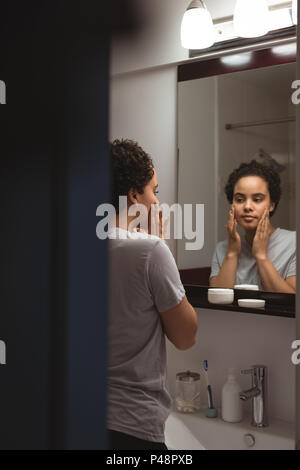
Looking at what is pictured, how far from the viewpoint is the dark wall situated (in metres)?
0.17

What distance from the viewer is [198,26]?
126cm

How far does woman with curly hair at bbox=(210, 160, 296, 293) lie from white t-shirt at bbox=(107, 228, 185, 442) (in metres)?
0.47

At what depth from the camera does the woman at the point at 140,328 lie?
0.84 metres

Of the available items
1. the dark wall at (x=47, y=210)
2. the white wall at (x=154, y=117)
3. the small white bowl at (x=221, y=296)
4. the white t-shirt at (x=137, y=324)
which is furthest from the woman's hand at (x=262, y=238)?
the dark wall at (x=47, y=210)

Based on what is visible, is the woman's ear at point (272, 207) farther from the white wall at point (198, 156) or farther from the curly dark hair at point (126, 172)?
the curly dark hair at point (126, 172)

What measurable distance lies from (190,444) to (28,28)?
1.25m

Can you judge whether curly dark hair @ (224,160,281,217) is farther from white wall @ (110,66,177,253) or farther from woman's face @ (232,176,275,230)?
white wall @ (110,66,177,253)

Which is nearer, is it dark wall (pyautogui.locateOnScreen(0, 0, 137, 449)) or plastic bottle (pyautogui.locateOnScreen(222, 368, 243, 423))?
dark wall (pyautogui.locateOnScreen(0, 0, 137, 449))

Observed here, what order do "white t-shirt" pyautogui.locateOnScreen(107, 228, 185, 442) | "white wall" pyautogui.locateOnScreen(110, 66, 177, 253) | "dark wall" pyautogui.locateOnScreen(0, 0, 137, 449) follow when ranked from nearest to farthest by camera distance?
"dark wall" pyautogui.locateOnScreen(0, 0, 137, 449) < "white t-shirt" pyautogui.locateOnScreen(107, 228, 185, 442) < "white wall" pyautogui.locateOnScreen(110, 66, 177, 253)

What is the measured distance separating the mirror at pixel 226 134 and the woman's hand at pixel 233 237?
0.01m

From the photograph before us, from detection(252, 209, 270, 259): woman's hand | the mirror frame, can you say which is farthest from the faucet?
detection(252, 209, 270, 259): woman's hand

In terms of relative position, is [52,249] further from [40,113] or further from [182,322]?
[182,322]

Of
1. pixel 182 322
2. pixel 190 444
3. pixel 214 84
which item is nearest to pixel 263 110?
pixel 214 84
